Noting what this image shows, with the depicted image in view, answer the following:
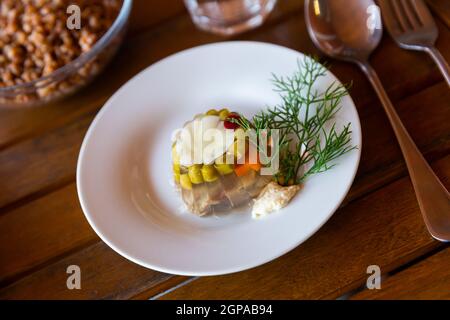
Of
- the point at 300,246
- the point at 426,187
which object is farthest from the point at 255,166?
the point at 426,187

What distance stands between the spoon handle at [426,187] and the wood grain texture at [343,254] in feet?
0.07

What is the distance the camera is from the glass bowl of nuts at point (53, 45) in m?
0.98

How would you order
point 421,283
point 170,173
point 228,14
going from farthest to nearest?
point 228,14, point 170,173, point 421,283

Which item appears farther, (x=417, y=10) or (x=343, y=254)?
(x=417, y=10)

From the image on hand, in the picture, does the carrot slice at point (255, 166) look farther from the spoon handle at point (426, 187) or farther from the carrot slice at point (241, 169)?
the spoon handle at point (426, 187)

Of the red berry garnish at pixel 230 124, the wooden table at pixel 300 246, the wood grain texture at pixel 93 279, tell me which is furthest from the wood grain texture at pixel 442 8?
the wood grain texture at pixel 93 279

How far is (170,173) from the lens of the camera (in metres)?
0.91

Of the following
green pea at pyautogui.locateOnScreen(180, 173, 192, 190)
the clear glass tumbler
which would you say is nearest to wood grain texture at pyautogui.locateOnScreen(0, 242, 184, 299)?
green pea at pyautogui.locateOnScreen(180, 173, 192, 190)

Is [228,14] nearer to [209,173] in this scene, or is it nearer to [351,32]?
[351,32]

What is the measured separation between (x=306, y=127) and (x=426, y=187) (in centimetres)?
21

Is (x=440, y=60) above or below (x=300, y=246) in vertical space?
above

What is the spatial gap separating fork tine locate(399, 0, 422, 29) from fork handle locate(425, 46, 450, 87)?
58 millimetres

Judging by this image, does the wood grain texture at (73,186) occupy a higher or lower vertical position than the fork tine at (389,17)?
lower

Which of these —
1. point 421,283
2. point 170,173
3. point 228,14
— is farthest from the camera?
point 228,14
